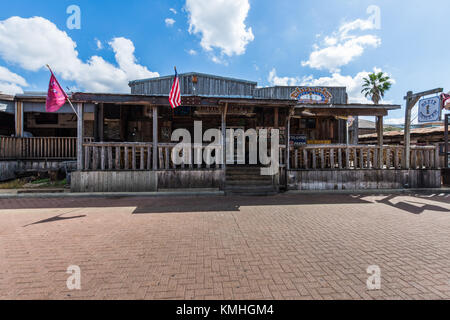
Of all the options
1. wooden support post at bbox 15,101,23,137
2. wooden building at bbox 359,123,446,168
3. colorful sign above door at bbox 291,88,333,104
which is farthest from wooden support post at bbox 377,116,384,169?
wooden support post at bbox 15,101,23,137

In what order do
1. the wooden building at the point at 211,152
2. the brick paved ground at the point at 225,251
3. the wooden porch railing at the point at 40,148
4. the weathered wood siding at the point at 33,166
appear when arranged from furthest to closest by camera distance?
the wooden porch railing at the point at 40,148, the weathered wood siding at the point at 33,166, the wooden building at the point at 211,152, the brick paved ground at the point at 225,251

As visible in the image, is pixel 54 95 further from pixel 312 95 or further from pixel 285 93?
pixel 312 95

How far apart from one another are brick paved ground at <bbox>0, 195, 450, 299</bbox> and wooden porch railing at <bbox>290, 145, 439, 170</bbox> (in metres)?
3.12

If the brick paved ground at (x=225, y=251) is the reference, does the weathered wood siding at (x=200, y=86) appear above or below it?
above

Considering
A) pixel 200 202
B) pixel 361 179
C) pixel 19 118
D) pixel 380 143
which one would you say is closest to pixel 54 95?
pixel 19 118

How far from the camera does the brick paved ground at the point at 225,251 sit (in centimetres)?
241

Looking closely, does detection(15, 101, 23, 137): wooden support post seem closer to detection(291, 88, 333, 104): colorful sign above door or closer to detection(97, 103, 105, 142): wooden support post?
detection(97, 103, 105, 142): wooden support post

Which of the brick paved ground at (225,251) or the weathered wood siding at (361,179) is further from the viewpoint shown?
the weathered wood siding at (361,179)

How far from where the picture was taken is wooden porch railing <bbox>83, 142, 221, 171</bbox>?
26.5ft

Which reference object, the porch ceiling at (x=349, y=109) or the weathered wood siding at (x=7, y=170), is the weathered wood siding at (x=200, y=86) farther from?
the weathered wood siding at (x=7, y=170)

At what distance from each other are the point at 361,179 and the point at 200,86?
9.64 meters

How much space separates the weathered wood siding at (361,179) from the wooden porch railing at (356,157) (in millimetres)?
254

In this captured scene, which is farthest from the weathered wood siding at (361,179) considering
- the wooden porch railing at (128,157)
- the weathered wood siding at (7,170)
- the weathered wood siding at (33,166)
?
the weathered wood siding at (7,170)

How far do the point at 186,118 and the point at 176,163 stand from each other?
160 inches
